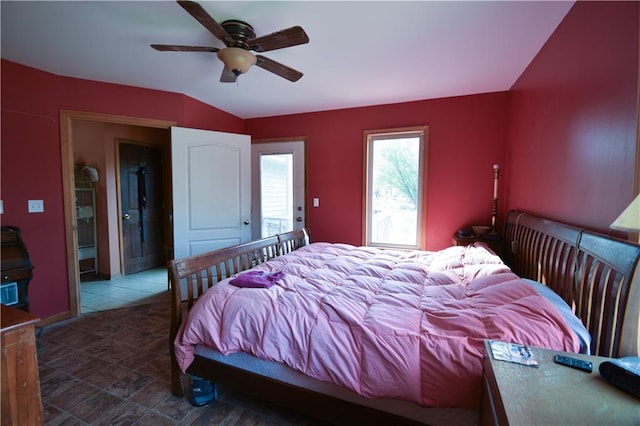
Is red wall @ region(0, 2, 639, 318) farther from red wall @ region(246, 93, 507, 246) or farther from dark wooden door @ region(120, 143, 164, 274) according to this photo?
dark wooden door @ region(120, 143, 164, 274)

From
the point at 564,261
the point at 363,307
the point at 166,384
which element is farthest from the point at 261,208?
the point at 564,261

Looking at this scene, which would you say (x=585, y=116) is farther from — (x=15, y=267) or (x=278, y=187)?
(x=15, y=267)

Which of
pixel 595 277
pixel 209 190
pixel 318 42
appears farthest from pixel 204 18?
pixel 595 277

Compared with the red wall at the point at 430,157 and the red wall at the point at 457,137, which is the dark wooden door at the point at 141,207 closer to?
the red wall at the point at 457,137

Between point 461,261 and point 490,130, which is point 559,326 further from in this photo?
point 490,130

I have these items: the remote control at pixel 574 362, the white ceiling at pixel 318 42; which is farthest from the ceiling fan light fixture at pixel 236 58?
the remote control at pixel 574 362

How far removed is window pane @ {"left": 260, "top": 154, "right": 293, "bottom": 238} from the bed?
7.59 feet

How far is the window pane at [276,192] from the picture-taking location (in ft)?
14.1

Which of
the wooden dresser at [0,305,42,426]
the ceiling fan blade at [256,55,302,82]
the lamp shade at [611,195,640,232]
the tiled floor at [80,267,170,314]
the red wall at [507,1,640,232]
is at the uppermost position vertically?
the ceiling fan blade at [256,55,302,82]

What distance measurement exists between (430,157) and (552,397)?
120 inches

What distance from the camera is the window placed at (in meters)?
3.63

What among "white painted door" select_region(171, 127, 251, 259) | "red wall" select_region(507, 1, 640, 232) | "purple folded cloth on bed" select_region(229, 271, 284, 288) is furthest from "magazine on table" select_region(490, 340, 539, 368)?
→ "white painted door" select_region(171, 127, 251, 259)

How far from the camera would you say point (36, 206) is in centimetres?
274

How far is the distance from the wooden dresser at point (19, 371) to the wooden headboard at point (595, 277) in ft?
7.34
